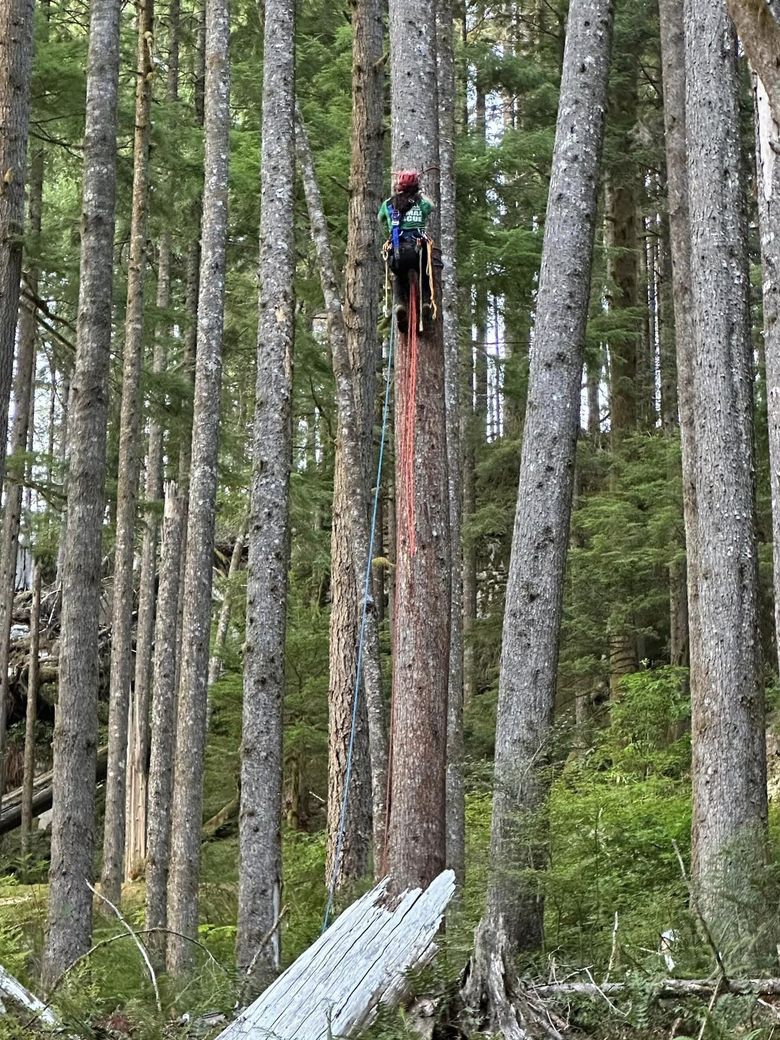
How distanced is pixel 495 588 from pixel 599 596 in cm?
593

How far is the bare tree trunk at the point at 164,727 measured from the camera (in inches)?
528

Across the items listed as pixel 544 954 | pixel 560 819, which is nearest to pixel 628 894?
pixel 560 819

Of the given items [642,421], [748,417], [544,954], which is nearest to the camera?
[544,954]

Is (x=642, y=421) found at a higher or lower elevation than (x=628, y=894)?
higher

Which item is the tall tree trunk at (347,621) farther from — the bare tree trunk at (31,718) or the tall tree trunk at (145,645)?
the bare tree trunk at (31,718)

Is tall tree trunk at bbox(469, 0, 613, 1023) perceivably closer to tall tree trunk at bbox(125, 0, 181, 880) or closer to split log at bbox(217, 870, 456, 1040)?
split log at bbox(217, 870, 456, 1040)

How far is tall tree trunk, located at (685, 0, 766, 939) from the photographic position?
9.08m

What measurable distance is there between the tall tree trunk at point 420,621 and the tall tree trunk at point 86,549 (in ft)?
11.4

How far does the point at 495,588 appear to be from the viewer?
23.8m

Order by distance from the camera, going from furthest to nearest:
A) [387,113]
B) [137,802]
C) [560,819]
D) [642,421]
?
[642,421] → [137,802] → [387,113] → [560,819]

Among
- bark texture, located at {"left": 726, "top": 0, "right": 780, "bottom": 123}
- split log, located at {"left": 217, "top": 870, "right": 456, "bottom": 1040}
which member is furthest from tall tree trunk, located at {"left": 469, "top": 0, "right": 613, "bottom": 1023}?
bark texture, located at {"left": 726, "top": 0, "right": 780, "bottom": 123}

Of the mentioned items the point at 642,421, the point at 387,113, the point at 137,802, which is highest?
the point at 387,113

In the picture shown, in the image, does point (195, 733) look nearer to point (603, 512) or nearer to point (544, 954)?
point (544, 954)

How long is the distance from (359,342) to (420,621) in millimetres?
5065
